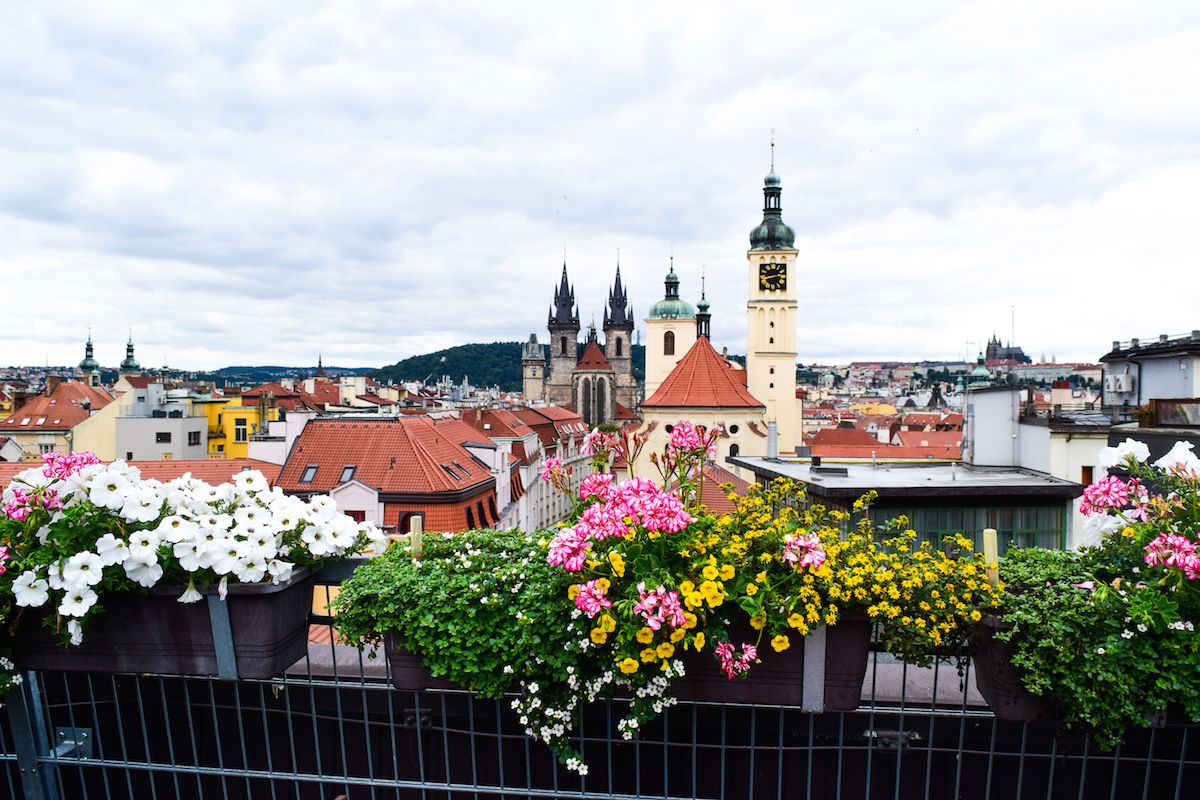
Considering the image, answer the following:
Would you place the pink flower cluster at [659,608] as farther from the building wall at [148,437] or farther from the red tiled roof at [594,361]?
the red tiled roof at [594,361]

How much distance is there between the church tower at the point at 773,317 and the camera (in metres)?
49.3

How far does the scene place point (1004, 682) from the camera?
2734mm

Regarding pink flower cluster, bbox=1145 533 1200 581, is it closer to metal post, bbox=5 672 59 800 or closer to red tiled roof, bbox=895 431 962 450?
metal post, bbox=5 672 59 800

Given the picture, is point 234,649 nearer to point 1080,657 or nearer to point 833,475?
point 1080,657

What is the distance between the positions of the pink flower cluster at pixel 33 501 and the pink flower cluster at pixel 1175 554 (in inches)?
144

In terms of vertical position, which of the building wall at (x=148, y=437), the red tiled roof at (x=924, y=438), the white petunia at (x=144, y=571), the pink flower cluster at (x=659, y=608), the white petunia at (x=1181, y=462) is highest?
the white petunia at (x=1181, y=462)

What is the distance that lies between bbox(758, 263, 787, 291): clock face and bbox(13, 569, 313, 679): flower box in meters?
48.7

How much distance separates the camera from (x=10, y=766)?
3.39 m

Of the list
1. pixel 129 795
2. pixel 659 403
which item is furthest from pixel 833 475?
pixel 659 403

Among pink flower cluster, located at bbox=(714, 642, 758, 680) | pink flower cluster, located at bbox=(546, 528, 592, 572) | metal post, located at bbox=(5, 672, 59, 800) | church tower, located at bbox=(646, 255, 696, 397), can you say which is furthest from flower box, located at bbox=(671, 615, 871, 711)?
church tower, located at bbox=(646, 255, 696, 397)

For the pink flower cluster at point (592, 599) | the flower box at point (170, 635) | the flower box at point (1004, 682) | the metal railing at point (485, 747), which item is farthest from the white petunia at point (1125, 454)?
the flower box at point (170, 635)

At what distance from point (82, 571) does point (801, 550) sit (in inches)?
95.1

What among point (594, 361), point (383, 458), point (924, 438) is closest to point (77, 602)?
point (383, 458)

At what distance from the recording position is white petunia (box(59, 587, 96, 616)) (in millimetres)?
2672
